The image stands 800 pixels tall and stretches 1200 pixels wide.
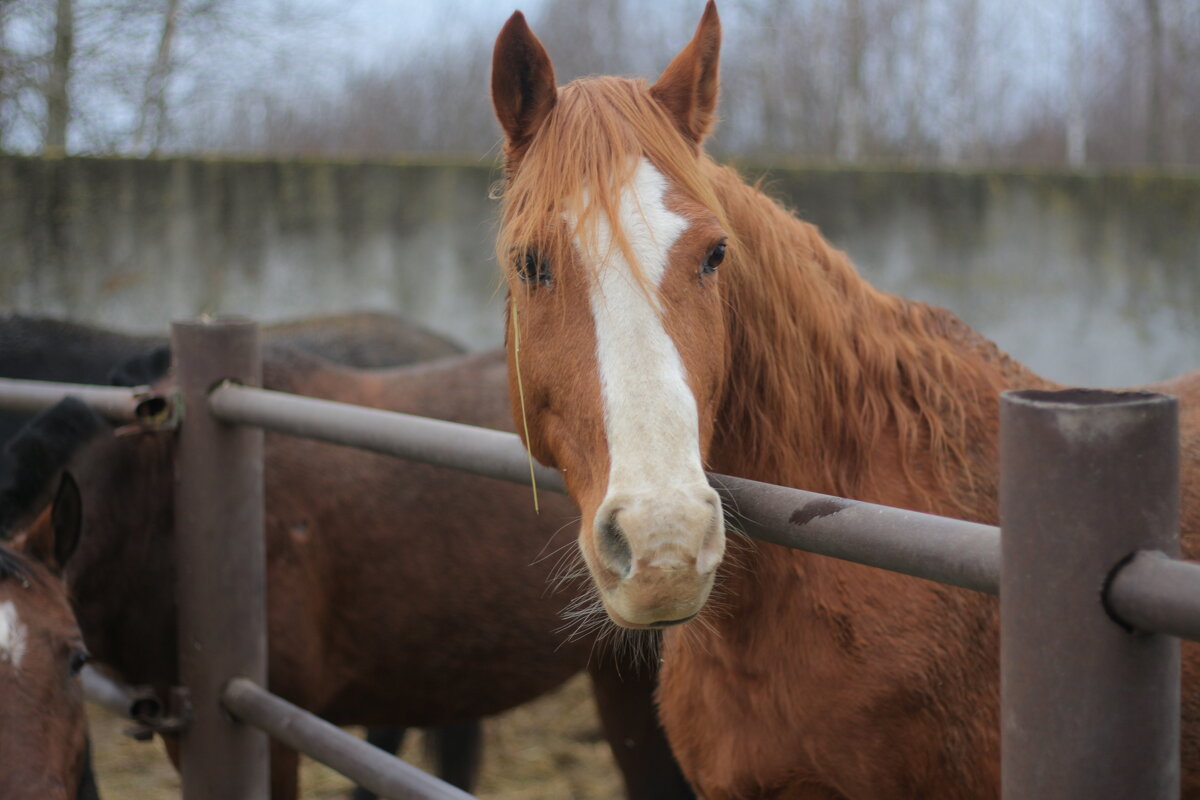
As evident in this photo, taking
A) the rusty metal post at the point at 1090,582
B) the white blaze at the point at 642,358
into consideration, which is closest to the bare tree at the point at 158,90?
the white blaze at the point at 642,358

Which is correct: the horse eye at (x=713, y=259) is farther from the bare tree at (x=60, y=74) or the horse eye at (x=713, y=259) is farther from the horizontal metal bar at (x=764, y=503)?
the bare tree at (x=60, y=74)

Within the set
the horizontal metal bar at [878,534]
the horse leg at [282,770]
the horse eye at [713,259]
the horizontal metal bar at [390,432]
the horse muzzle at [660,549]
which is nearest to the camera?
the horizontal metal bar at [878,534]

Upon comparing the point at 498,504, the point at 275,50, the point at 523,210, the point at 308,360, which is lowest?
the point at 498,504

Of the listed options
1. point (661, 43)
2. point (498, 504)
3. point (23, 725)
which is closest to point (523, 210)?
point (23, 725)

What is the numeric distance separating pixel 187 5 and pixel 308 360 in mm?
5847

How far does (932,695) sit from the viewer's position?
165 centimetres

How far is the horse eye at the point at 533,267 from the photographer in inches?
58.7

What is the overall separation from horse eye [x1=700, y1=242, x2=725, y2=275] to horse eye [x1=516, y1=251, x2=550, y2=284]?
23 cm

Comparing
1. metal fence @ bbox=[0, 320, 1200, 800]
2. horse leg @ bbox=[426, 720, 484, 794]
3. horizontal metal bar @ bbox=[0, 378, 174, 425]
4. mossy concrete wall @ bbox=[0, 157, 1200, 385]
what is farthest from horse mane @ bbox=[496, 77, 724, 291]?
mossy concrete wall @ bbox=[0, 157, 1200, 385]

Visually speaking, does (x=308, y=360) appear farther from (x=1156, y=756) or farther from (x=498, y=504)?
(x=1156, y=756)

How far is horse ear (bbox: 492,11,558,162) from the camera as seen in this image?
5.27 ft

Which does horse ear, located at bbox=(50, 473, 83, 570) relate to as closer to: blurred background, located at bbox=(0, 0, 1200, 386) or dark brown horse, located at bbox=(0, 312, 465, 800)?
dark brown horse, located at bbox=(0, 312, 465, 800)

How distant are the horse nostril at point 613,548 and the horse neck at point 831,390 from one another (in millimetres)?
521

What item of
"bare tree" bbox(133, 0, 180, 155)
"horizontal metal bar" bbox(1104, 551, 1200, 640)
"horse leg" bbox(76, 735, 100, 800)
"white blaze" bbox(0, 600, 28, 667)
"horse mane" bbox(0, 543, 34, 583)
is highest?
"bare tree" bbox(133, 0, 180, 155)
